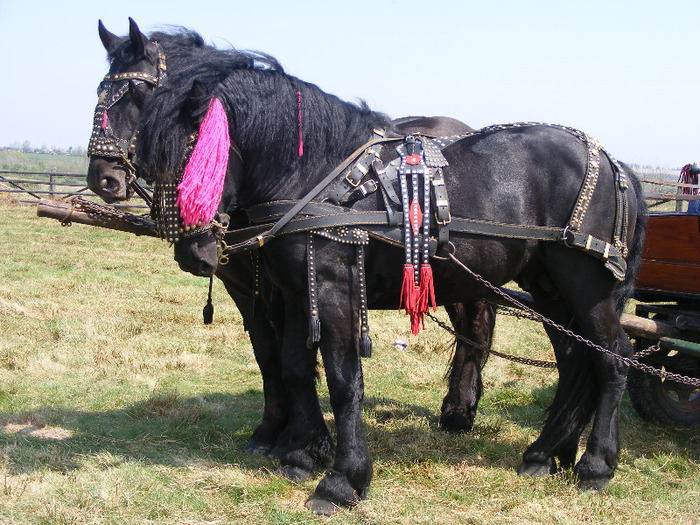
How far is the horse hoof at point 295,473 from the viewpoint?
3652 millimetres

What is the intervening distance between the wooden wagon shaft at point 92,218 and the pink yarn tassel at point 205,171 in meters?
0.60

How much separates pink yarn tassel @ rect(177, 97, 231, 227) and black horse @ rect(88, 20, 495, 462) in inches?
5.9

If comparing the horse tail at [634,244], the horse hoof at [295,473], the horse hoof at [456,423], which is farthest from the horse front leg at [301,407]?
the horse tail at [634,244]

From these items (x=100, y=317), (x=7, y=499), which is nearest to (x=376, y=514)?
(x=7, y=499)

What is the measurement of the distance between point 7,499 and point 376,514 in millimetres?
1743

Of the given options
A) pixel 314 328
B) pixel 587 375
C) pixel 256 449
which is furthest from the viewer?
pixel 256 449

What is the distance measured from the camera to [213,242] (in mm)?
3209

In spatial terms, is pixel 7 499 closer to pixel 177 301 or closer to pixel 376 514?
pixel 376 514

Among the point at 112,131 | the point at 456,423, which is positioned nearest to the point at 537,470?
the point at 456,423

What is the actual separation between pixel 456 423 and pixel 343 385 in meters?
1.52

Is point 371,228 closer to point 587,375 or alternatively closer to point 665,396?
point 587,375

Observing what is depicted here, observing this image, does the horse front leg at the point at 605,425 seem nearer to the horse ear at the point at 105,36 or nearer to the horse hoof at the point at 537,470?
the horse hoof at the point at 537,470

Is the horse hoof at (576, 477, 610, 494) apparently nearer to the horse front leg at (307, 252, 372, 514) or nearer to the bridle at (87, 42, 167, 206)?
the horse front leg at (307, 252, 372, 514)

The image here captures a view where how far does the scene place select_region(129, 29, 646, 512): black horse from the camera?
3.23 metres
